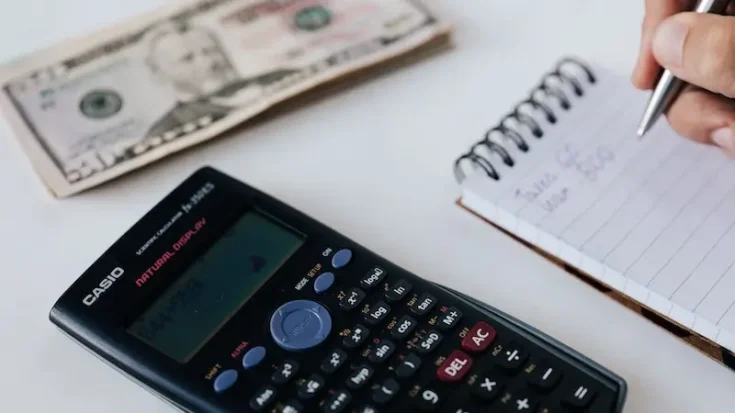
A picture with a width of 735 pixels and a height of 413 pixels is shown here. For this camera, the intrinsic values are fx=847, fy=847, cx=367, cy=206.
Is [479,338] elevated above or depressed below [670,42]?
below

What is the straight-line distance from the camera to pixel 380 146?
0.51m

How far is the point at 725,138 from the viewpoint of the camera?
0.46 m

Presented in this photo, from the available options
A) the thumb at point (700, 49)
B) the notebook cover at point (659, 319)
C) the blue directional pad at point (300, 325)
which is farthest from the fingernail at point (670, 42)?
the blue directional pad at point (300, 325)

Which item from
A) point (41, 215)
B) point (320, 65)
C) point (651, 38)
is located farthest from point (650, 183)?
point (41, 215)

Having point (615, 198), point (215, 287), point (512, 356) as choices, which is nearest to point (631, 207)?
point (615, 198)

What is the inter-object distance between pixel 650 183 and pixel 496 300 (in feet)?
0.35

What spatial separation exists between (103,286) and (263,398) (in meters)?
0.10

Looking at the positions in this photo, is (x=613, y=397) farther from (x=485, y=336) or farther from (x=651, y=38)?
(x=651, y=38)

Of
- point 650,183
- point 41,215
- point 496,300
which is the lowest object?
point 41,215

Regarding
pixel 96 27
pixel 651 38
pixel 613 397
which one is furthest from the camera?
pixel 96 27

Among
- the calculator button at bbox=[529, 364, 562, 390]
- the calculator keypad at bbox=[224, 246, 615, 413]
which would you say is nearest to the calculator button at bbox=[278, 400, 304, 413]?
the calculator keypad at bbox=[224, 246, 615, 413]

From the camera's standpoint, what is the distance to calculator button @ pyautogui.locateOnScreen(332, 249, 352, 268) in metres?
0.42

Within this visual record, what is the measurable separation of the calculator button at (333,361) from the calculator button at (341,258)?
0.05 m

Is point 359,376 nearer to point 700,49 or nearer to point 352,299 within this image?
point 352,299
